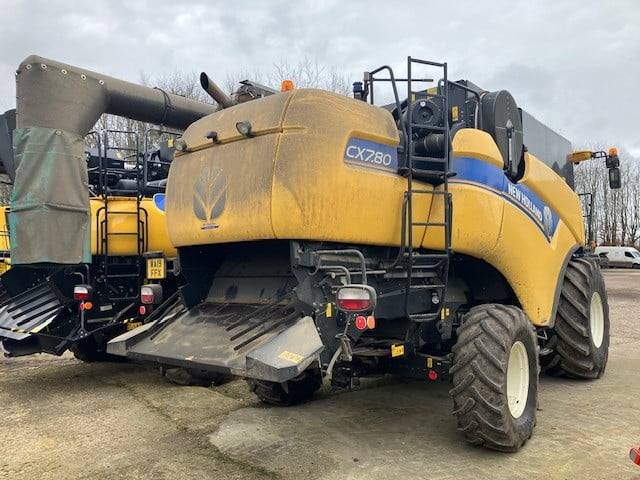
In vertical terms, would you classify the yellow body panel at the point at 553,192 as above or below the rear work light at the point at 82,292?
above

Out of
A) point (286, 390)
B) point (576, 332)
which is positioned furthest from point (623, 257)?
point (286, 390)

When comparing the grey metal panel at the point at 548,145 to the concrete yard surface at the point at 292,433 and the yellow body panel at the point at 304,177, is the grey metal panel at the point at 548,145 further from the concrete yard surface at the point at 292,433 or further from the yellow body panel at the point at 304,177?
the concrete yard surface at the point at 292,433

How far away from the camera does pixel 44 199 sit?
19.9 feet

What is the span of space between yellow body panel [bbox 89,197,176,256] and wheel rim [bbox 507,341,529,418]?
468 centimetres

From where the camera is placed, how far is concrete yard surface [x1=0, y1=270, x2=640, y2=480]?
4223 mm

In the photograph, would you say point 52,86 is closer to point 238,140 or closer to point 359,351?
point 238,140

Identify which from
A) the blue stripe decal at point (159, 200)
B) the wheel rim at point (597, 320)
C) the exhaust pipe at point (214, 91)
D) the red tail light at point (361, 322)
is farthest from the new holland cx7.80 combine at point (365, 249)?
the blue stripe decal at point (159, 200)

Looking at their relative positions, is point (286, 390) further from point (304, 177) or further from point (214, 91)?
point (214, 91)

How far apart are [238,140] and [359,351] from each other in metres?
1.88

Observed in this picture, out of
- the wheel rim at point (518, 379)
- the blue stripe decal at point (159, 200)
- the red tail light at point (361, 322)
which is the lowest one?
the wheel rim at point (518, 379)

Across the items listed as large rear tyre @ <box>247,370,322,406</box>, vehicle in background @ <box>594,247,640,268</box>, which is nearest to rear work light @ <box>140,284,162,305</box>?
large rear tyre @ <box>247,370,322,406</box>

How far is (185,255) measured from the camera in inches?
200

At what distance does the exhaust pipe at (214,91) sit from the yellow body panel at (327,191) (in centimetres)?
43

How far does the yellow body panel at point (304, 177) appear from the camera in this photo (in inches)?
158
